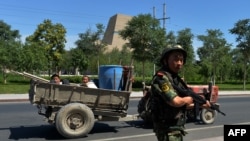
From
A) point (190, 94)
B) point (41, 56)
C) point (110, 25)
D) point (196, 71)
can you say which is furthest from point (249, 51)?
point (110, 25)

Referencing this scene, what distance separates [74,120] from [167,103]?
5.10 m

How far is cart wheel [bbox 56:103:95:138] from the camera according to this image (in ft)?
27.3

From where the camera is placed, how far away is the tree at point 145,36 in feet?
106

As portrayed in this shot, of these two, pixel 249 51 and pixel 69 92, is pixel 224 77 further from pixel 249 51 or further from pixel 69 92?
pixel 69 92

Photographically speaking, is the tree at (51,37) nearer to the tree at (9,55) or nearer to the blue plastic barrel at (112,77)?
the tree at (9,55)

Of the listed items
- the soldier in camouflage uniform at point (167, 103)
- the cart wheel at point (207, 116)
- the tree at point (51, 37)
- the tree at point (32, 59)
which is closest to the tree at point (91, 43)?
the tree at point (51, 37)

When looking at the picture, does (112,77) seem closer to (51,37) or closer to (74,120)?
(74,120)

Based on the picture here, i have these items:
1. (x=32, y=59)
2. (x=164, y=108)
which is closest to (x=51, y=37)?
(x=32, y=59)

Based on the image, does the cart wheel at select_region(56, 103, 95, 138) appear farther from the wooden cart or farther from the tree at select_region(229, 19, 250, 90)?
the tree at select_region(229, 19, 250, 90)

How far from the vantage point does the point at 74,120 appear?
8461 millimetres

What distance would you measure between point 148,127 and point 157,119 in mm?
6607

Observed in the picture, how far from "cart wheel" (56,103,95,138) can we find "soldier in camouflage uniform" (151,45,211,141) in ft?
15.6

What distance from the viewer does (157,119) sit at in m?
3.83

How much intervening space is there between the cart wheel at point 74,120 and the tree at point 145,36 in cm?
2394
